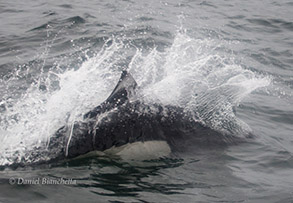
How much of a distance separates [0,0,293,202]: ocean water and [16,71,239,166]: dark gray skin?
4.9 inches

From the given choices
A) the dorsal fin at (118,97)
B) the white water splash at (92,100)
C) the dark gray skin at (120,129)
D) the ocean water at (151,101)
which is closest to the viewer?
the ocean water at (151,101)

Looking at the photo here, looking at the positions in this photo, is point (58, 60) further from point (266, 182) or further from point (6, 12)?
point (266, 182)

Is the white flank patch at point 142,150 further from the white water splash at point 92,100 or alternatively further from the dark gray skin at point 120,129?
the white water splash at point 92,100

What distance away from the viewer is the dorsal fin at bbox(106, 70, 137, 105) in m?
5.71

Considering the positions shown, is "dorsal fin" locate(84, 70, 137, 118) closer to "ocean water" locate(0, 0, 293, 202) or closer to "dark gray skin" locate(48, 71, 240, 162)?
"dark gray skin" locate(48, 71, 240, 162)

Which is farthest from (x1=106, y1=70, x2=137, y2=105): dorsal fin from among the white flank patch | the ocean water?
the white flank patch

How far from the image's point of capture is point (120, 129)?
5668mm

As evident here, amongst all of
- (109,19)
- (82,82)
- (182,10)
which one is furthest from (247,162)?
(182,10)

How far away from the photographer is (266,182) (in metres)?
5.46

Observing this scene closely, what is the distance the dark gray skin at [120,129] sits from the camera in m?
5.52

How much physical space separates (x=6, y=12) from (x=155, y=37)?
4.68 m

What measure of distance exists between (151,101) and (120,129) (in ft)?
1.94

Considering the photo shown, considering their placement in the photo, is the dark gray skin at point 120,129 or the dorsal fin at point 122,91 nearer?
the dark gray skin at point 120,129

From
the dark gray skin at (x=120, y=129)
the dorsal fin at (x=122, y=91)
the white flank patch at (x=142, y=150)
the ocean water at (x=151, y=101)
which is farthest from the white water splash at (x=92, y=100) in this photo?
the white flank patch at (x=142, y=150)
